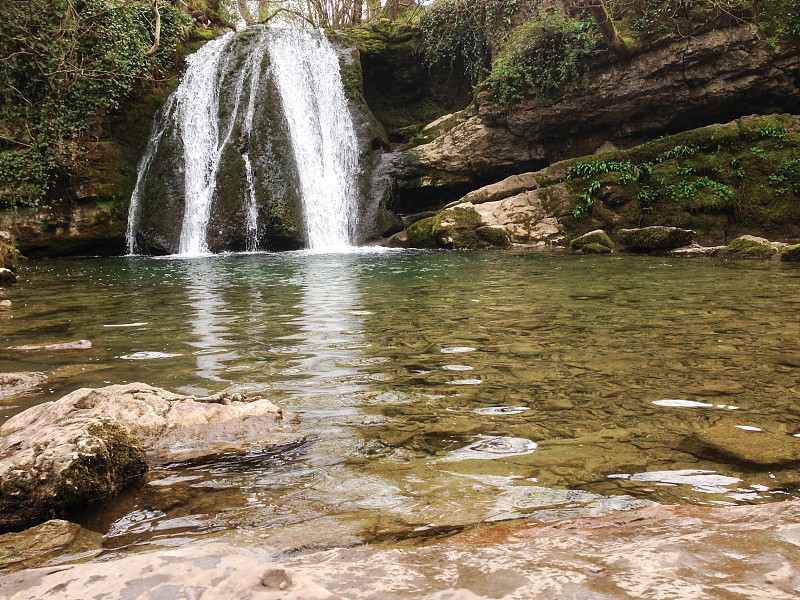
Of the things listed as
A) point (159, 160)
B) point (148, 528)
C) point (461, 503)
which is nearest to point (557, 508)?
point (461, 503)

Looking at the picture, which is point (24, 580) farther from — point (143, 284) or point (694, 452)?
point (143, 284)

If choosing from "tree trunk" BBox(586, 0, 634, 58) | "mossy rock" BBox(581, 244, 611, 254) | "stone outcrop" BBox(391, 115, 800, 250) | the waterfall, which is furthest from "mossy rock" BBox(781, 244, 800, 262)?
the waterfall

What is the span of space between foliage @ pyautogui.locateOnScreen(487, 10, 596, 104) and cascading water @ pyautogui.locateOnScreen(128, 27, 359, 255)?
5460 millimetres

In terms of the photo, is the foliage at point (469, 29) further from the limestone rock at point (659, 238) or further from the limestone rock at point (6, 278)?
the limestone rock at point (6, 278)

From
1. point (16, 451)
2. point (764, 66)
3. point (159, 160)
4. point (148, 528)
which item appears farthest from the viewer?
point (159, 160)

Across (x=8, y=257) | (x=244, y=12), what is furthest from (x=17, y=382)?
(x=244, y=12)

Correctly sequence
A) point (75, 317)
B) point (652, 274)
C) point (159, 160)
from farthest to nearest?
point (159, 160)
point (652, 274)
point (75, 317)

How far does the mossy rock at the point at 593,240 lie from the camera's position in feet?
46.6

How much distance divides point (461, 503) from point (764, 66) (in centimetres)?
1759

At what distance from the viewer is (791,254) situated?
421 inches

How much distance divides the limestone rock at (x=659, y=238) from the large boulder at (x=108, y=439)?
1239 cm

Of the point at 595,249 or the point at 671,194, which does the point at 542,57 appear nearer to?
the point at 671,194

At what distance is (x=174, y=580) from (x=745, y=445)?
2.53 m

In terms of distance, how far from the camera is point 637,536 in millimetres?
Result: 1591
